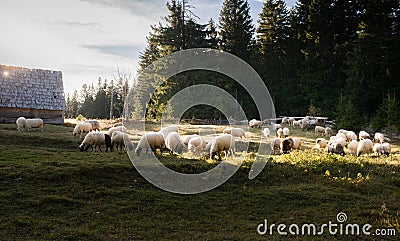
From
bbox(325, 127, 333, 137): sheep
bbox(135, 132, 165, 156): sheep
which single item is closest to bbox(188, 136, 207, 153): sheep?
bbox(135, 132, 165, 156): sheep

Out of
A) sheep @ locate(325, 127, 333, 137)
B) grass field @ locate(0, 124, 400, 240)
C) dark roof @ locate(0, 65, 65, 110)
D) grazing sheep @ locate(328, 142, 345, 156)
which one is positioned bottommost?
grass field @ locate(0, 124, 400, 240)

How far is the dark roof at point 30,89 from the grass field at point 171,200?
14.9 m

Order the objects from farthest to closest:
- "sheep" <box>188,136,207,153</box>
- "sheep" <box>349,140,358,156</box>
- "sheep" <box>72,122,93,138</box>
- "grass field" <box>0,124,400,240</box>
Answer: "sheep" <box>72,122,93,138</box> → "sheep" <box>349,140,358,156</box> → "sheep" <box>188,136,207,153</box> → "grass field" <box>0,124,400,240</box>

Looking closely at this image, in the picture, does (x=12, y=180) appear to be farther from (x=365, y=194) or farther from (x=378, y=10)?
(x=378, y=10)

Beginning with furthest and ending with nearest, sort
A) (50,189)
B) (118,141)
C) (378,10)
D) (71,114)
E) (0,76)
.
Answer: (71,114)
(378,10)
(0,76)
(118,141)
(50,189)

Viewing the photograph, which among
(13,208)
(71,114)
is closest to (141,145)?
(13,208)

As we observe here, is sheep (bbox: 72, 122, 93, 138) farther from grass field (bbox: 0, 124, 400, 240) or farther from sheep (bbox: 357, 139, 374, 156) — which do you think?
sheep (bbox: 357, 139, 374, 156)

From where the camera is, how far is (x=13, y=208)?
27.3 feet

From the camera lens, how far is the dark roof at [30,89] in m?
27.3

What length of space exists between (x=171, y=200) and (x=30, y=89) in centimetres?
2338

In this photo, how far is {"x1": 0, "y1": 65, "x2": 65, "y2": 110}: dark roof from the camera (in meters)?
27.3

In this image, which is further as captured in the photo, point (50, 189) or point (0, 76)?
point (0, 76)

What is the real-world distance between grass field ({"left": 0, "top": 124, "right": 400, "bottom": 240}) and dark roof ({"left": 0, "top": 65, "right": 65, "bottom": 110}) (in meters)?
14.9

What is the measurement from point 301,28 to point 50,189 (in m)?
41.0
